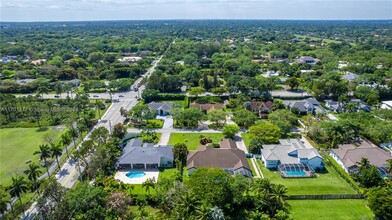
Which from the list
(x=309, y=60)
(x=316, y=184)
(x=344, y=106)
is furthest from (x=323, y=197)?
(x=309, y=60)

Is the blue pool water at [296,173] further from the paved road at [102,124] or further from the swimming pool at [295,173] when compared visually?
the paved road at [102,124]

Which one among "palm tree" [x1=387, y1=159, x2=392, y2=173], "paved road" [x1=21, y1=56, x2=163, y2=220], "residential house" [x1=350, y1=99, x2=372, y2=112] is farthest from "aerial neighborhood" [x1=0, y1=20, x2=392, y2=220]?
"residential house" [x1=350, y1=99, x2=372, y2=112]

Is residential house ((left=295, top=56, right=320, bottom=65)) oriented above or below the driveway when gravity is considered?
above

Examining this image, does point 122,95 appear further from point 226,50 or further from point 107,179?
point 226,50

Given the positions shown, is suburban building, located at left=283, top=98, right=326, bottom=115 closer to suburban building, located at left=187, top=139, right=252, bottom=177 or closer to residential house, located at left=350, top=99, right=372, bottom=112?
residential house, located at left=350, top=99, right=372, bottom=112

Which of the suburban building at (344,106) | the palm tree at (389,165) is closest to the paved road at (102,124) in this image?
the palm tree at (389,165)

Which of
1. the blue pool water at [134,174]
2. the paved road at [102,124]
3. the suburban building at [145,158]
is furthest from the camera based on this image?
the suburban building at [145,158]

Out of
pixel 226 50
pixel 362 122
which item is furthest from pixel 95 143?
pixel 226 50
